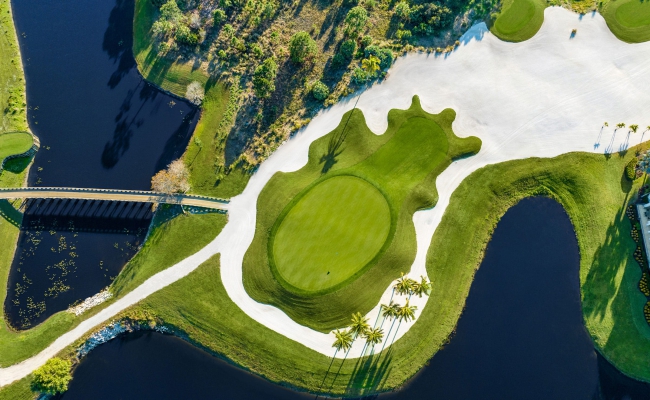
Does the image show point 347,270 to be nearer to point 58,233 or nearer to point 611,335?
point 611,335

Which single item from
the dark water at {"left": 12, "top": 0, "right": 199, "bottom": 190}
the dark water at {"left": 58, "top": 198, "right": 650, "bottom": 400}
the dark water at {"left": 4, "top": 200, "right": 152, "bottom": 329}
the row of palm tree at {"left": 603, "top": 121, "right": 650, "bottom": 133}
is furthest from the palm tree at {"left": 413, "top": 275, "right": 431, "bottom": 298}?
the dark water at {"left": 12, "top": 0, "right": 199, "bottom": 190}

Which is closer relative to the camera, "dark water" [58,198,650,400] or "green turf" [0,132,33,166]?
"dark water" [58,198,650,400]

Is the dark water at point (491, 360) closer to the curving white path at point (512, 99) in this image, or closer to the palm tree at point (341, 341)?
the palm tree at point (341, 341)

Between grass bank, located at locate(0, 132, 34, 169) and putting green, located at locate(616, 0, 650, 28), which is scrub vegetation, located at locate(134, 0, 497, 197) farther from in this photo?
putting green, located at locate(616, 0, 650, 28)

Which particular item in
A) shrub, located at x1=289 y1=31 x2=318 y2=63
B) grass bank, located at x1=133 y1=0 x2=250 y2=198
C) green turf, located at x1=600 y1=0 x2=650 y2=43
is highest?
green turf, located at x1=600 y1=0 x2=650 y2=43

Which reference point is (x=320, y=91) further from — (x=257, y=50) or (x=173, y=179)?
(x=173, y=179)

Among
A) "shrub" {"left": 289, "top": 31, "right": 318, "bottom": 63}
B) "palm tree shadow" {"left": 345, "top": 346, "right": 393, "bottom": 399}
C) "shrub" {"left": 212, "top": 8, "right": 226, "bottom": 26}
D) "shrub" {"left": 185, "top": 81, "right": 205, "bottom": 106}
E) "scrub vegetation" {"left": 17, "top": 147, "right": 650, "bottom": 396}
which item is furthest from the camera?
"shrub" {"left": 212, "top": 8, "right": 226, "bottom": 26}
